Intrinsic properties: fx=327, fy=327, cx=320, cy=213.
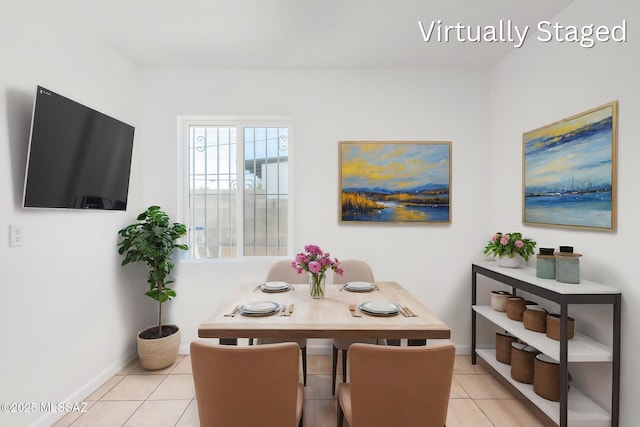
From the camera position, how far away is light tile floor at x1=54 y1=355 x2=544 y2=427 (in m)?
2.09

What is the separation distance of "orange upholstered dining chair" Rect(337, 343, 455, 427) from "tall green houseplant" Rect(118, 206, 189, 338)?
2.06 metres

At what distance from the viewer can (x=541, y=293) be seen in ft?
6.57

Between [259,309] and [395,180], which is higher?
[395,180]

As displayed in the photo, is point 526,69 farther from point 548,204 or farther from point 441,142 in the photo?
point 548,204

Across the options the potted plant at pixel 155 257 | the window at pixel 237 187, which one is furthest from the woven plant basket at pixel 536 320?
the potted plant at pixel 155 257

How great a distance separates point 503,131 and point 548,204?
88 cm

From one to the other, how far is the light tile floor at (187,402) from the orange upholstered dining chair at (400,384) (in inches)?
38.3

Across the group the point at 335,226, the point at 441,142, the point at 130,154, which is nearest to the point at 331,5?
the point at 441,142

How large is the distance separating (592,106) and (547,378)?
5.66 ft

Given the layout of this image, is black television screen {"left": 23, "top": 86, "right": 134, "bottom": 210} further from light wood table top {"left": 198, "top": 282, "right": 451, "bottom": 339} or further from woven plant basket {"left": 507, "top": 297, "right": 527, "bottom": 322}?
woven plant basket {"left": 507, "top": 297, "right": 527, "bottom": 322}

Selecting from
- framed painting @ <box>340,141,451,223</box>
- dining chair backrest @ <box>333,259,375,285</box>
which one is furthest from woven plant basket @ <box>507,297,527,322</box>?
dining chair backrest @ <box>333,259,375,285</box>

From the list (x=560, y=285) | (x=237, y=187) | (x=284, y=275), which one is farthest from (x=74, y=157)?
(x=560, y=285)

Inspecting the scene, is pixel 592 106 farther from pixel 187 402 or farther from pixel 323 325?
pixel 187 402

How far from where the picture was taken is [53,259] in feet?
6.81
